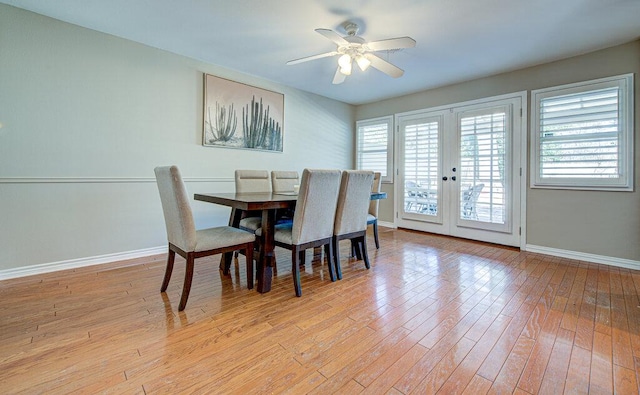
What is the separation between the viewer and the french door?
3.75 meters

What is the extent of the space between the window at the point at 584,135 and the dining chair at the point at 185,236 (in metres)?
3.56

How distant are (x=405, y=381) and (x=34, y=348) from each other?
1.90m

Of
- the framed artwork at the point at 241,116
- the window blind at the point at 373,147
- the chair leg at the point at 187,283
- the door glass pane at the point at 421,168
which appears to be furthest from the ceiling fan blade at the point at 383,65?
the window blind at the point at 373,147

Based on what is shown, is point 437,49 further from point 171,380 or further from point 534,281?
point 171,380

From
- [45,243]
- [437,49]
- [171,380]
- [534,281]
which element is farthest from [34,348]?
[437,49]

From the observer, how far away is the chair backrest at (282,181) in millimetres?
3613

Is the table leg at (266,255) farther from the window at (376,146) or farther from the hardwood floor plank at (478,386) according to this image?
the window at (376,146)

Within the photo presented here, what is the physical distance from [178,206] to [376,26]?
2.33m

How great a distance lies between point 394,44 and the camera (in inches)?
91.0

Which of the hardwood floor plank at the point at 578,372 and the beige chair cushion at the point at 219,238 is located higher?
the beige chair cushion at the point at 219,238

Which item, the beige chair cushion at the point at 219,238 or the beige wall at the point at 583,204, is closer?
the beige chair cushion at the point at 219,238

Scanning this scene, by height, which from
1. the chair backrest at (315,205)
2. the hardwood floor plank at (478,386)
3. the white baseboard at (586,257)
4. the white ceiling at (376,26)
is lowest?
the hardwood floor plank at (478,386)

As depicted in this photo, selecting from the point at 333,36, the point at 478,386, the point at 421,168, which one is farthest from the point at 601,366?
the point at 421,168

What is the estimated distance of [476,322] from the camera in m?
1.80
